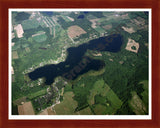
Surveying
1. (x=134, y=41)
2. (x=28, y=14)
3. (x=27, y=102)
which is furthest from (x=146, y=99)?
(x=28, y=14)

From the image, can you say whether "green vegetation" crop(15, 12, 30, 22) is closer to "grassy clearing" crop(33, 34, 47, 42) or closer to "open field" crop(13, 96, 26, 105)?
"grassy clearing" crop(33, 34, 47, 42)

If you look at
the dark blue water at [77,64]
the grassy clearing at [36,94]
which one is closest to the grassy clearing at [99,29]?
the dark blue water at [77,64]

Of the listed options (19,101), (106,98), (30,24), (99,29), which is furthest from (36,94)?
(99,29)

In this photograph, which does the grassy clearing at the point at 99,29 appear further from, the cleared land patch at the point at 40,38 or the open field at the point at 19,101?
the open field at the point at 19,101

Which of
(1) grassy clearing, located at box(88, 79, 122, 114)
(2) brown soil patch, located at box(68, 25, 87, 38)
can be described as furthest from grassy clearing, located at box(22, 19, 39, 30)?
(1) grassy clearing, located at box(88, 79, 122, 114)

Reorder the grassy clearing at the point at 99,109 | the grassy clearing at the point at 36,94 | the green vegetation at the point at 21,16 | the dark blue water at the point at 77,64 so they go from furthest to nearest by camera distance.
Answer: the green vegetation at the point at 21,16 < the dark blue water at the point at 77,64 < the grassy clearing at the point at 36,94 < the grassy clearing at the point at 99,109

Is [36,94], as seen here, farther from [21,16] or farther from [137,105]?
[21,16]
